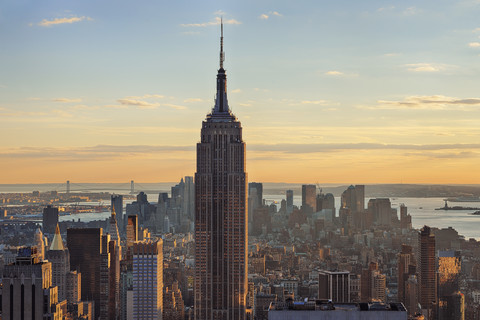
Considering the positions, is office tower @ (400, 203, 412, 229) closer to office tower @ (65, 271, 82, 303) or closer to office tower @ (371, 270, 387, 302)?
office tower @ (371, 270, 387, 302)

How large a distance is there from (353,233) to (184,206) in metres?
10.7

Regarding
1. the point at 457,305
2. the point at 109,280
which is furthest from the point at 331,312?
the point at 109,280

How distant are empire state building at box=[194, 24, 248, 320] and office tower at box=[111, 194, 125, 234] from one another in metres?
9.14

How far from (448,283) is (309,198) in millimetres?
11877

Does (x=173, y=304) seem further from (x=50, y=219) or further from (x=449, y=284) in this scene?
(x=449, y=284)

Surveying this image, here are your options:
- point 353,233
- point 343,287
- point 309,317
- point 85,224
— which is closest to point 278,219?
point 353,233

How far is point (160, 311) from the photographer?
118ft

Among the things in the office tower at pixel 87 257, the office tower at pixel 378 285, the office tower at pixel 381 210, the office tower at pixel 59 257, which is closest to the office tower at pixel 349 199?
the office tower at pixel 381 210

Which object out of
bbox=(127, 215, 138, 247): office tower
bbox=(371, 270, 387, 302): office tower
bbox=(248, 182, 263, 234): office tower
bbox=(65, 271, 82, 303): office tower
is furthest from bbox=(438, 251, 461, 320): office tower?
bbox=(127, 215, 138, 247): office tower

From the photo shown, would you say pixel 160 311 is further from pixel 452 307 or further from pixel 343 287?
pixel 452 307

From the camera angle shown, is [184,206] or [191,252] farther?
[184,206]

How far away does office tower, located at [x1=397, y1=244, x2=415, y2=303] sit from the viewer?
34956mm

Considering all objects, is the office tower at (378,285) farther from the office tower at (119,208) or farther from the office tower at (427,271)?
the office tower at (119,208)

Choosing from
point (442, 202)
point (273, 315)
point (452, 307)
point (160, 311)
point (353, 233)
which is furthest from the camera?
point (353, 233)
